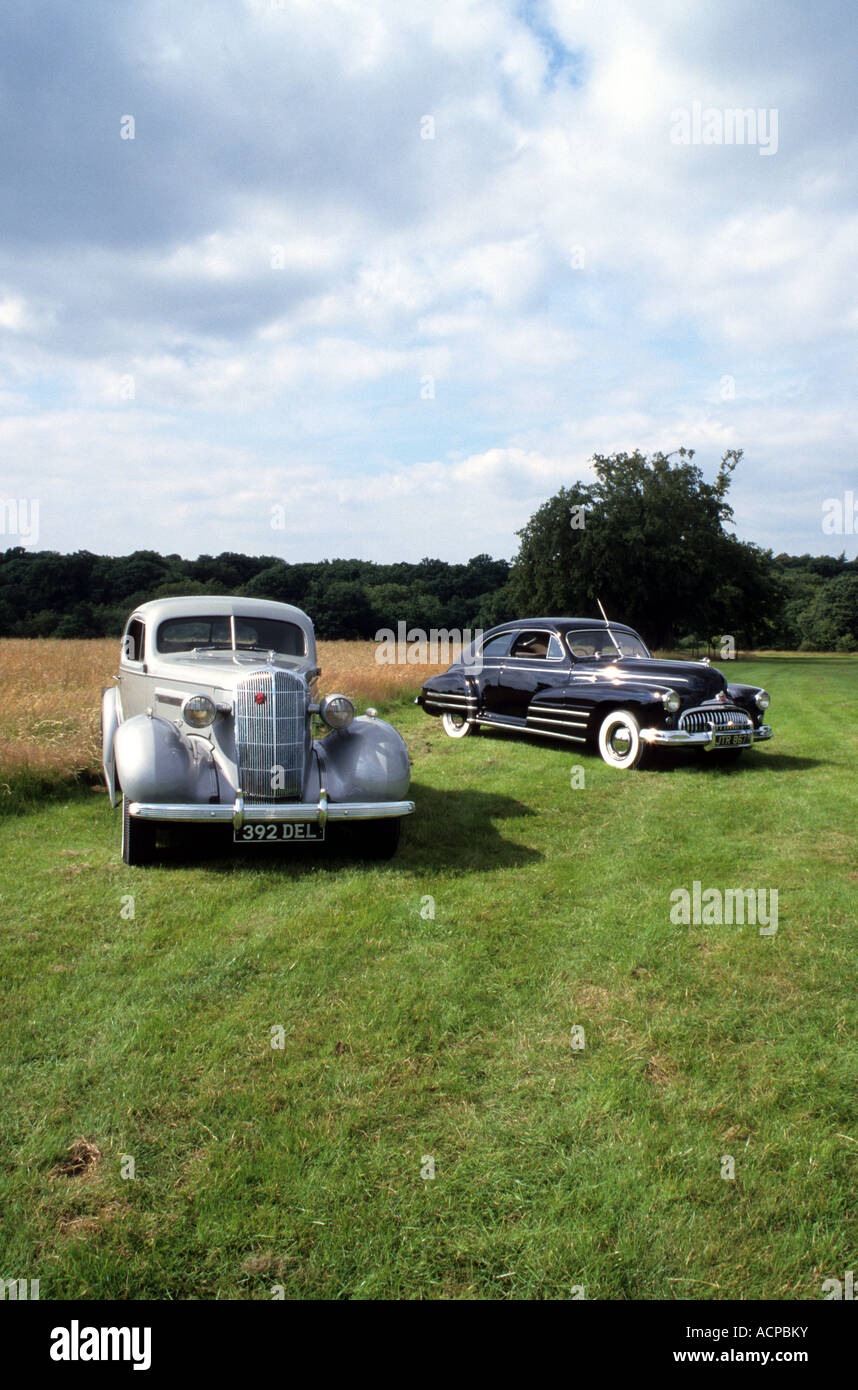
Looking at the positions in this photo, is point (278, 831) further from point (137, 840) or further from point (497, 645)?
point (497, 645)

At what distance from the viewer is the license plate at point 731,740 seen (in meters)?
9.43

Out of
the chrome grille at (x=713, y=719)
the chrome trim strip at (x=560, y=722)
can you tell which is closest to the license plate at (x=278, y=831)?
the chrome grille at (x=713, y=719)

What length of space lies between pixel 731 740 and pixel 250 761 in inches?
236

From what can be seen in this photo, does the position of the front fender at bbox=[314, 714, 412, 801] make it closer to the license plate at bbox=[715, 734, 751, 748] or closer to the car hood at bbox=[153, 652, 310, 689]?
the car hood at bbox=[153, 652, 310, 689]

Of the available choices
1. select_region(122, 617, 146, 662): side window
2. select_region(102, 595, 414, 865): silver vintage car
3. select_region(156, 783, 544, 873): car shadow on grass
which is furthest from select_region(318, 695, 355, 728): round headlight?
select_region(122, 617, 146, 662): side window

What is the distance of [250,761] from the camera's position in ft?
19.4

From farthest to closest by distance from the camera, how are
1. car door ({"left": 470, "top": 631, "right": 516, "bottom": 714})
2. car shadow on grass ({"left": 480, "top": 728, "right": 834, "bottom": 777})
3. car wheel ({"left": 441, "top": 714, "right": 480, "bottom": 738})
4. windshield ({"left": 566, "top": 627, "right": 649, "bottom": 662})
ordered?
car wheel ({"left": 441, "top": 714, "right": 480, "bottom": 738}) < car door ({"left": 470, "top": 631, "right": 516, "bottom": 714}) < windshield ({"left": 566, "top": 627, "right": 649, "bottom": 662}) < car shadow on grass ({"left": 480, "top": 728, "right": 834, "bottom": 777})

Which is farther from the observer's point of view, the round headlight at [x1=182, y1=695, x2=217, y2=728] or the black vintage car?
the black vintage car

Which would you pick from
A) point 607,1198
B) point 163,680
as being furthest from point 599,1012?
point 163,680

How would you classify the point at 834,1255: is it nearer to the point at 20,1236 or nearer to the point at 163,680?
the point at 20,1236

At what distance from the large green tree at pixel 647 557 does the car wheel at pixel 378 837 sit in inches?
1329

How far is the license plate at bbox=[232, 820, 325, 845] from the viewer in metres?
5.56

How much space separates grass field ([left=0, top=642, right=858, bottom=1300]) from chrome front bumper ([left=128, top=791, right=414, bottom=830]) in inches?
16.9
